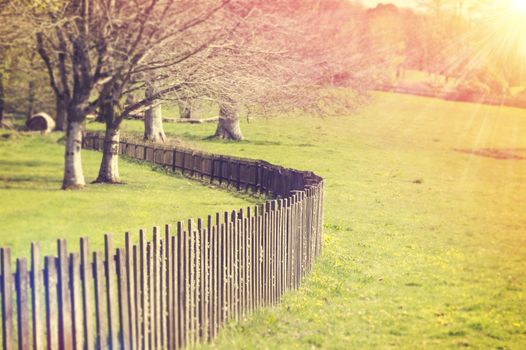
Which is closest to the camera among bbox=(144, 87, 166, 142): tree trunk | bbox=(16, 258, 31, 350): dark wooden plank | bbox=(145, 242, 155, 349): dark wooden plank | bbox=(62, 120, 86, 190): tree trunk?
bbox=(16, 258, 31, 350): dark wooden plank

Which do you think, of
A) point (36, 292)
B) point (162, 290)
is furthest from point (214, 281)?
point (36, 292)

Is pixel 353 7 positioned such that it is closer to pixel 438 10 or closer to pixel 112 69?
pixel 438 10

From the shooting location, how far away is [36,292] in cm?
585

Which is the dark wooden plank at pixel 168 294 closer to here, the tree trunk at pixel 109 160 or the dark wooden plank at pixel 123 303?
the dark wooden plank at pixel 123 303

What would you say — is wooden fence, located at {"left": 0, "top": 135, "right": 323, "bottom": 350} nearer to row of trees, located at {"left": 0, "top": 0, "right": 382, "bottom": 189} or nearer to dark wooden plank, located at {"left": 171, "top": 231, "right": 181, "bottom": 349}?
dark wooden plank, located at {"left": 171, "top": 231, "right": 181, "bottom": 349}

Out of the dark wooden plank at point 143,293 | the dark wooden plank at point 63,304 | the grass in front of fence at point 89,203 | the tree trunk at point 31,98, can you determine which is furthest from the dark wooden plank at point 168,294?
the tree trunk at point 31,98

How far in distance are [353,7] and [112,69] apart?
312 feet

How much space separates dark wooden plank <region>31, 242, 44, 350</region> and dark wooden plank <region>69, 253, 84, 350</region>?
0.99 ft

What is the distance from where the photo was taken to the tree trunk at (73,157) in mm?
22719

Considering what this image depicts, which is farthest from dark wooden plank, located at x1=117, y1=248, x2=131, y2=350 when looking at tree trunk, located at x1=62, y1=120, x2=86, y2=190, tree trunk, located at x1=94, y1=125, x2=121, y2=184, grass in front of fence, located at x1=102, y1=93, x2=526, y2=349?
tree trunk, located at x1=94, y1=125, x2=121, y2=184

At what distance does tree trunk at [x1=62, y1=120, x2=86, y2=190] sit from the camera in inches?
894

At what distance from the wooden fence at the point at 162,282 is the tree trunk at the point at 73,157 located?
12.1 meters

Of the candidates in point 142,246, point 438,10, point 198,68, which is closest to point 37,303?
point 142,246

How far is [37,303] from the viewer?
592 cm
